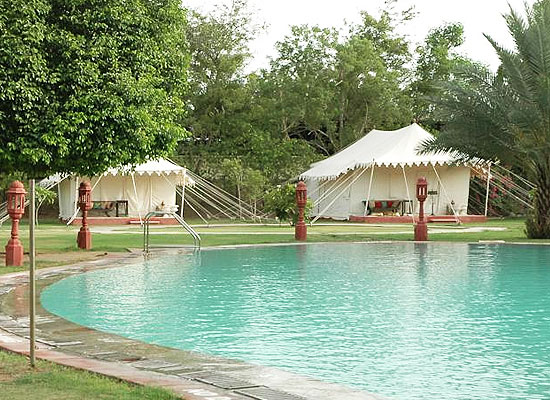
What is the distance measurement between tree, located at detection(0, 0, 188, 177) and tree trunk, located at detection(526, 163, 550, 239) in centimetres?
1345

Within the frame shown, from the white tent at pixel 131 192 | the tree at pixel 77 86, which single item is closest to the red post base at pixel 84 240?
the tree at pixel 77 86

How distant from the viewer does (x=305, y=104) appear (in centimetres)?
4466

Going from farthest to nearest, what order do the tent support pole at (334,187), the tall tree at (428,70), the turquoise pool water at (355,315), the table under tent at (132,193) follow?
the tall tree at (428,70) < the tent support pole at (334,187) < the table under tent at (132,193) < the turquoise pool water at (355,315)

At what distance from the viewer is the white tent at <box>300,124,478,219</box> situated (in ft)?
131

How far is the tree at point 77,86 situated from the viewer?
562 inches

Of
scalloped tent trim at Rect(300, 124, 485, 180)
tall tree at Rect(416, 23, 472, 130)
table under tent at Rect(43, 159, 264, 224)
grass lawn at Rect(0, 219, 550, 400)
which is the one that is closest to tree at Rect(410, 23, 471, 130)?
tall tree at Rect(416, 23, 472, 130)

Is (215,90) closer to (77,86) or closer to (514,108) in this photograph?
(514,108)

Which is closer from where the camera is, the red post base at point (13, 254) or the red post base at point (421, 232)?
the red post base at point (13, 254)

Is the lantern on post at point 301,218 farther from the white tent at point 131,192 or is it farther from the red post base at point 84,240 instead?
the white tent at point 131,192

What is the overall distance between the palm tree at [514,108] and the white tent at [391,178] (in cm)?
1204

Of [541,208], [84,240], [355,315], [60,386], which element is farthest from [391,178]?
[60,386]

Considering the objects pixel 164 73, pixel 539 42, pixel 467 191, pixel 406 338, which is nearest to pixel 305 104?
pixel 467 191

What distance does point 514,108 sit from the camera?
25.3 meters

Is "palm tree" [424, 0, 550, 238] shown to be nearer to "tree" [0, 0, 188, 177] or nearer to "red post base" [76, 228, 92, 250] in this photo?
"red post base" [76, 228, 92, 250]
